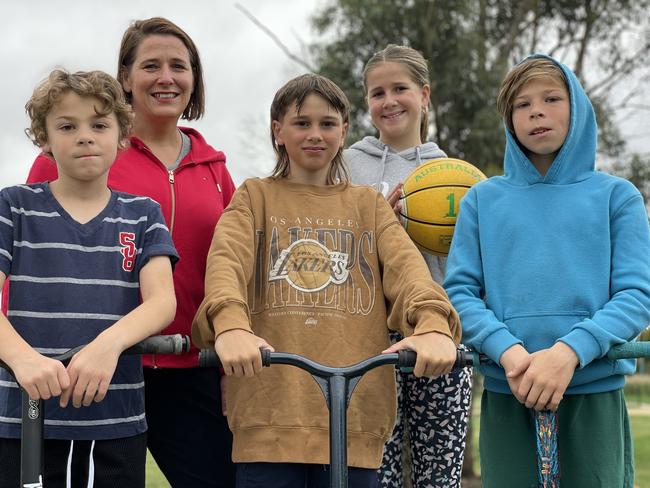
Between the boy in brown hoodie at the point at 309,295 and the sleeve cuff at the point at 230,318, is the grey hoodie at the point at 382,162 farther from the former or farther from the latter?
the sleeve cuff at the point at 230,318

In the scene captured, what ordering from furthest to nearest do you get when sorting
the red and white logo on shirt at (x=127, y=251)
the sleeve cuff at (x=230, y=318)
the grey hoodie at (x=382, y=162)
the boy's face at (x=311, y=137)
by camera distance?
the grey hoodie at (x=382, y=162)
the boy's face at (x=311, y=137)
the red and white logo on shirt at (x=127, y=251)
the sleeve cuff at (x=230, y=318)

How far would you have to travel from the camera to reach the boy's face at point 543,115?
3.12 metres

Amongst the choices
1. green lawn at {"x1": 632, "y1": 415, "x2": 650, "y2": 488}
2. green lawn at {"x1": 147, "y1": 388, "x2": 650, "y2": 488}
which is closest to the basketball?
green lawn at {"x1": 147, "y1": 388, "x2": 650, "y2": 488}

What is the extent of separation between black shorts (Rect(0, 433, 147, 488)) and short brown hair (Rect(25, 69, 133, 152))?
3.31 feet

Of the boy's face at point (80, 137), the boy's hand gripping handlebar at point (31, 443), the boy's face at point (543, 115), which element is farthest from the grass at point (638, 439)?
the boy's hand gripping handlebar at point (31, 443)

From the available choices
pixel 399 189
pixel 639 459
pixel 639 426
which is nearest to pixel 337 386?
pixel 399 189

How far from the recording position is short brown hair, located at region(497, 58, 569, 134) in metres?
3.16

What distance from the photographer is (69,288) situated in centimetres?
278

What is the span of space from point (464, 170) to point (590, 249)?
830 mm

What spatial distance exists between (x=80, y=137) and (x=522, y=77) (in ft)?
5.04

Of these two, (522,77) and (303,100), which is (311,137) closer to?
(303,100)

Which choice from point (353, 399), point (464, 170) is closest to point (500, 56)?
point (464, 170)

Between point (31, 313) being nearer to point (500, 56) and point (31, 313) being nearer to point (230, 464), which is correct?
point (230, 464)

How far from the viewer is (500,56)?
1445 centimetres
